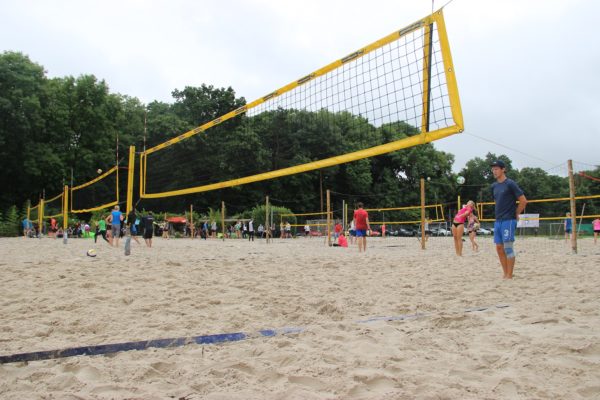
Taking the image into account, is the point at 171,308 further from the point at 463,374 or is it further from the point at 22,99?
the point at 22,99

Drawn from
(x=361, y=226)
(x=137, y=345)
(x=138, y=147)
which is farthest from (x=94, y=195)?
(x=137, y=345)

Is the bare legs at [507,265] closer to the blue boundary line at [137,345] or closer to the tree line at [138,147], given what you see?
the blue boundary line at [137,345]

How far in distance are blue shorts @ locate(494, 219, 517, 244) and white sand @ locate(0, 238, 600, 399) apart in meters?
0.38

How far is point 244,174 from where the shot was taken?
27.4 metres

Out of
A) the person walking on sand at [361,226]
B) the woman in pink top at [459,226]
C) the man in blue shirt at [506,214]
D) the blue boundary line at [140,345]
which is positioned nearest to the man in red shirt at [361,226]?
the person walking on sand at [361,226]

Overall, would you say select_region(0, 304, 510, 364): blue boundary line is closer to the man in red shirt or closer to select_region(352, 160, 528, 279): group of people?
select_region(352, 160, 528, 279): group of people

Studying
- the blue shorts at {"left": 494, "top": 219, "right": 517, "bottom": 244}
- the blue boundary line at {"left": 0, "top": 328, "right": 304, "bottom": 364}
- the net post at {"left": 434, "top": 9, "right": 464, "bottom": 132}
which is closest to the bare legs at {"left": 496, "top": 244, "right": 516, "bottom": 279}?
the blue shorts at {"left": 494, "top": 219, "right": 517, "bottom": 244}

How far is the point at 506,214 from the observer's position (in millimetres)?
4445

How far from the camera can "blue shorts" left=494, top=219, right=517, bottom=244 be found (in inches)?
172

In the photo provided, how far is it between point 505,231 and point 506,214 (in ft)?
0.57

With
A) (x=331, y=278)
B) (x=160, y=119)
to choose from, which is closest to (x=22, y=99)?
(x=160, y=119)

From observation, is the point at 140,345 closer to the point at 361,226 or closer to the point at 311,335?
the point at 311,335

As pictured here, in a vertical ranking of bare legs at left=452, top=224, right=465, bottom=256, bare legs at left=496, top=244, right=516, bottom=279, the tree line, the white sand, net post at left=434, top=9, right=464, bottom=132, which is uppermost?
the tree line

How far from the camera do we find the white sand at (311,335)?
1.71 meters
